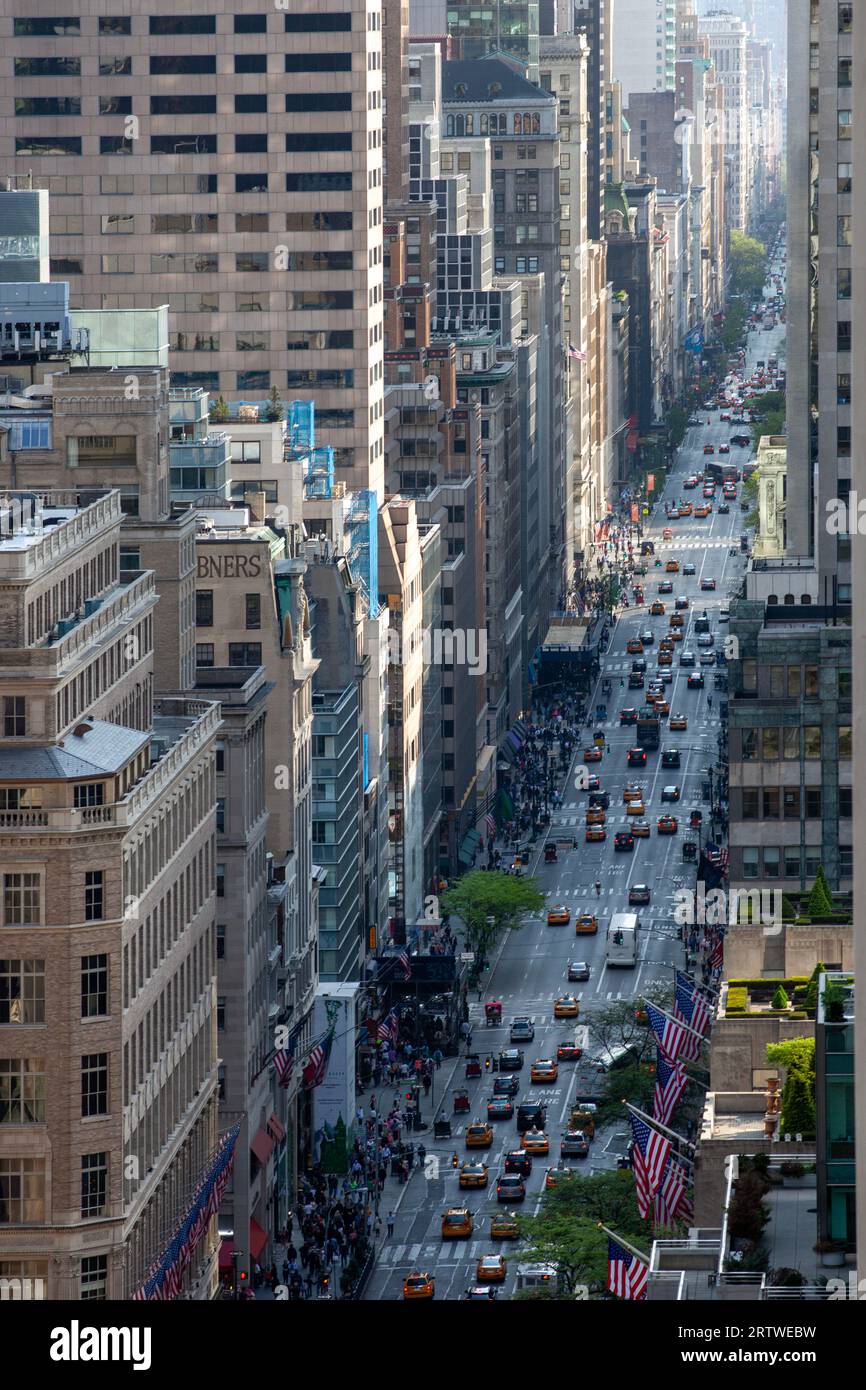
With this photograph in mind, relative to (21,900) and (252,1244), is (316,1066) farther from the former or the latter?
(21,900)

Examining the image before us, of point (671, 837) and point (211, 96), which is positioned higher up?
point (211, 96)

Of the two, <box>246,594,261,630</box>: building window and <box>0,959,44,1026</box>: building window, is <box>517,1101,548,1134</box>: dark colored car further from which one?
<box>0,959,44,1026</box>: building window

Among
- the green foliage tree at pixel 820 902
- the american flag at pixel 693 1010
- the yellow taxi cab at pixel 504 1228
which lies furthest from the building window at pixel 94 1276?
the yellow taxi cab at pixel 504 1228

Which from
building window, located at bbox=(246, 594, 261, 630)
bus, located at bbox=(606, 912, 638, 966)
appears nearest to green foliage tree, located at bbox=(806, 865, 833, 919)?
building window, located at bbox=(246, 594, 261, 630)

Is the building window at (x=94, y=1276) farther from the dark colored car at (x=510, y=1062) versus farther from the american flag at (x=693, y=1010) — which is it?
the dark colored car at (x=510, y=1062)

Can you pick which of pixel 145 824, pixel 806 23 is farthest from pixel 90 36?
pixel 145 824

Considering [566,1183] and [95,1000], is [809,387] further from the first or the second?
[95,1000]
